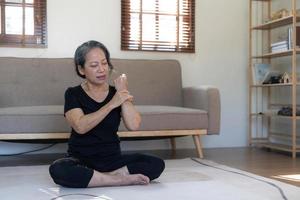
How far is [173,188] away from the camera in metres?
2.00

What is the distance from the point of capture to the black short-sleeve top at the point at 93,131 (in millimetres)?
1998

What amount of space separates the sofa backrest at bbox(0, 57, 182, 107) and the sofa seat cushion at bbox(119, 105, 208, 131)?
546 millimetres

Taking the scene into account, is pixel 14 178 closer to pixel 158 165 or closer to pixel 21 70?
pixel 158 165

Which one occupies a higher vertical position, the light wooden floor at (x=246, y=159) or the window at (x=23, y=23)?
the window at (x=23, y=23)

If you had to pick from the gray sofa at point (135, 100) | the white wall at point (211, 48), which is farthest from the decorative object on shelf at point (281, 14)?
the gray sofa at point (135, 100)

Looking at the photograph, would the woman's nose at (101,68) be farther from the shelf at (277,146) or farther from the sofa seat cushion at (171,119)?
the shelf at (277,146)

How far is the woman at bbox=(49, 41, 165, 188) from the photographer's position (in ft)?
6.32

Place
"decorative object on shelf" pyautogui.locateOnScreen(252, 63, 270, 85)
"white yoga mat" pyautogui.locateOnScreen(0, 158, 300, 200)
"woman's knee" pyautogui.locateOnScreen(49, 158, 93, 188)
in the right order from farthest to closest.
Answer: "decorative object on shelf" pyautogui.locateOnScreen(252, 63, 270, 85)
"woman's knee" pyautogui.locateOnScreen(49, 158, 93, 188)
"white yoga mat" pyautogui.locateOnScreen(0, 158, 300, 200)

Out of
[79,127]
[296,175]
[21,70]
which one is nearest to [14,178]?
[79,127]

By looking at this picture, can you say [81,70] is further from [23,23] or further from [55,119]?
[23,23]

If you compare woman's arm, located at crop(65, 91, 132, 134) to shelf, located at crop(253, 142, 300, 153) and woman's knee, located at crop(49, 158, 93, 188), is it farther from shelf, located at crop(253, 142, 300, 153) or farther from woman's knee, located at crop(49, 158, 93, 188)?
shelf, located at crop(253, 142, 300, 153)

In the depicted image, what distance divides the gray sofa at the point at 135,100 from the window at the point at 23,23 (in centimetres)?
27

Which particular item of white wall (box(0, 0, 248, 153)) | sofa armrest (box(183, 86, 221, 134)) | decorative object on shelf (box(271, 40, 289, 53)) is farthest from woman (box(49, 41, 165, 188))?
decorative object on shelf (box(271, 40, 289, 53))

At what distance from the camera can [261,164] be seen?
2.94 meters
